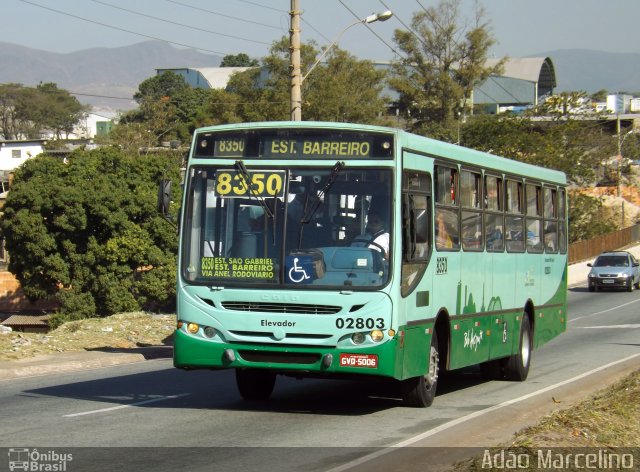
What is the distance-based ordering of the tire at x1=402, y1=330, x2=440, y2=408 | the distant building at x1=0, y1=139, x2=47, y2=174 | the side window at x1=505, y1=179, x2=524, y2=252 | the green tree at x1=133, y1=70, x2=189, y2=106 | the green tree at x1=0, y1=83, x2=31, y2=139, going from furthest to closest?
the green tree at x1=0, y1=83, x2=31, y2=139
the green tree at x1=133, y1=70, x2=189, y2=106
the distant building at x1=0, y1=139, x2=47, y2=174
the side window at x1=505, y1=179, x2=524, y2=252
the tire at x1=402, y1=330, x2=440, y2=408

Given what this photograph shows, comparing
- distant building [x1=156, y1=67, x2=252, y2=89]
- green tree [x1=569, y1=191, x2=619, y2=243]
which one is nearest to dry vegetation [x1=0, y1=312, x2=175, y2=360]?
green tree [x1=569, y1=191, x2=619, y2=243]

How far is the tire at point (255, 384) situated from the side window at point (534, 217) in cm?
541

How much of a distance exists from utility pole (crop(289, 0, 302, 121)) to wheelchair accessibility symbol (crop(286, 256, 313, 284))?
1234 cm

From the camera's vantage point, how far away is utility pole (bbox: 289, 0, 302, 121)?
23609 mm

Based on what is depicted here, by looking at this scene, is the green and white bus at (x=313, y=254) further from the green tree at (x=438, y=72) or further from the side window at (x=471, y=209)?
the green tree at (x=438, y=72)

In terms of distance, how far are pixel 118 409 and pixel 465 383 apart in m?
6.05

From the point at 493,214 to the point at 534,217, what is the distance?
2.43m

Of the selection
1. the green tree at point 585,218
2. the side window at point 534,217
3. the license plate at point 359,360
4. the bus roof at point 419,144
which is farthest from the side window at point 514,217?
the green tree at point 585,218

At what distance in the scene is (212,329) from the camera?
1161 centimetres

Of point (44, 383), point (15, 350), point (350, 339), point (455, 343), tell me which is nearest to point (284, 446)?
point (350, 339)

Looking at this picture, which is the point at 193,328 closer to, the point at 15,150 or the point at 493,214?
the point at 493,214

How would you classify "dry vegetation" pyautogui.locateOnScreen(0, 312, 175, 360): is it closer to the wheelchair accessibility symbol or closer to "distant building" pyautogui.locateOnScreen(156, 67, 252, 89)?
the wheelchair accessibility symbol

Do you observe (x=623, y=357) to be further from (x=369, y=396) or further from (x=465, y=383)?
(x=369, y=396)

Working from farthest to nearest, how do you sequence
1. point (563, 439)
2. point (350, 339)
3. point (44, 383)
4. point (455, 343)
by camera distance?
point (44, 383)
point (455, 343)
point (350, 339)
point (563, 439)
